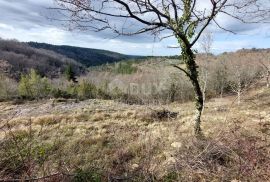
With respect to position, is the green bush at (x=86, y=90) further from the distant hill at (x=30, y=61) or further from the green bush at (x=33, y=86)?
the distant hill at (x=30, y=61)

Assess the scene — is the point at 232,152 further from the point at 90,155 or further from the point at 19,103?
the point at 19,103

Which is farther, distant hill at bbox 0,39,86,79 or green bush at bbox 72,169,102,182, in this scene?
distant hill at bbox 0,39,86,79

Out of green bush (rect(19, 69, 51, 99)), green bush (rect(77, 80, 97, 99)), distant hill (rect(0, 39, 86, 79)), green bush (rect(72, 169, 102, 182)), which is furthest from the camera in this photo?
distant hill (rect(0, 39, 86, 79))

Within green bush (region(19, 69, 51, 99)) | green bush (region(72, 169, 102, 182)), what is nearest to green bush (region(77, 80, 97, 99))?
green bush (region(19, 69, 51, 99))

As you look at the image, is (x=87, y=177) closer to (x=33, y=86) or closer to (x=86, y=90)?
(x=33, y=86)

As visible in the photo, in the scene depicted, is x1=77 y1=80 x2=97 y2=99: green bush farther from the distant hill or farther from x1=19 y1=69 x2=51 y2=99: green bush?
the distant hill

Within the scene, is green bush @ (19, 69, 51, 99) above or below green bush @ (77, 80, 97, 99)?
above

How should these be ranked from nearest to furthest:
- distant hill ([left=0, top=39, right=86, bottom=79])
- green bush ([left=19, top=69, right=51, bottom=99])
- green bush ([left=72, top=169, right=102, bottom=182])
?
green bush ([left=72, top=169, right=102, bottom=182]), green bush ([left=19, top=69, right=51, bottom=99]), distant hill ([left=0, top=39, right=86, bottom=79])

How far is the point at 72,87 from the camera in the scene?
Result: 237 feet

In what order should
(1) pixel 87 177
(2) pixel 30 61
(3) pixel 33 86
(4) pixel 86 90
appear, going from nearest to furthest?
(1) pixel 87 177 → (3) pixel 33 86 → (4) pixel 86 90 → (2) pixel 30 61

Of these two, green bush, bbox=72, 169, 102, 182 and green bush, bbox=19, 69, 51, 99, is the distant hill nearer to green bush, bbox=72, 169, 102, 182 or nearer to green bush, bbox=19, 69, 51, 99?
green bush, bbox=19, 69, 51, 99

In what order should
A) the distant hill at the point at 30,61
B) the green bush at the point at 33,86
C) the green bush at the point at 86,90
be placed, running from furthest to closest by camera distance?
the distant hill at the point at 30,61 → the green bush at the point at 86,90 → the green bush at the point at 33,86

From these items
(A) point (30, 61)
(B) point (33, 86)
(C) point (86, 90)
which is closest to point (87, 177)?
(B) point (33, 86)

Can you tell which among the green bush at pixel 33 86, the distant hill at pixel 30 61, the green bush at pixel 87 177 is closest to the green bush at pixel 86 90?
the green bush at pixel 33 86
